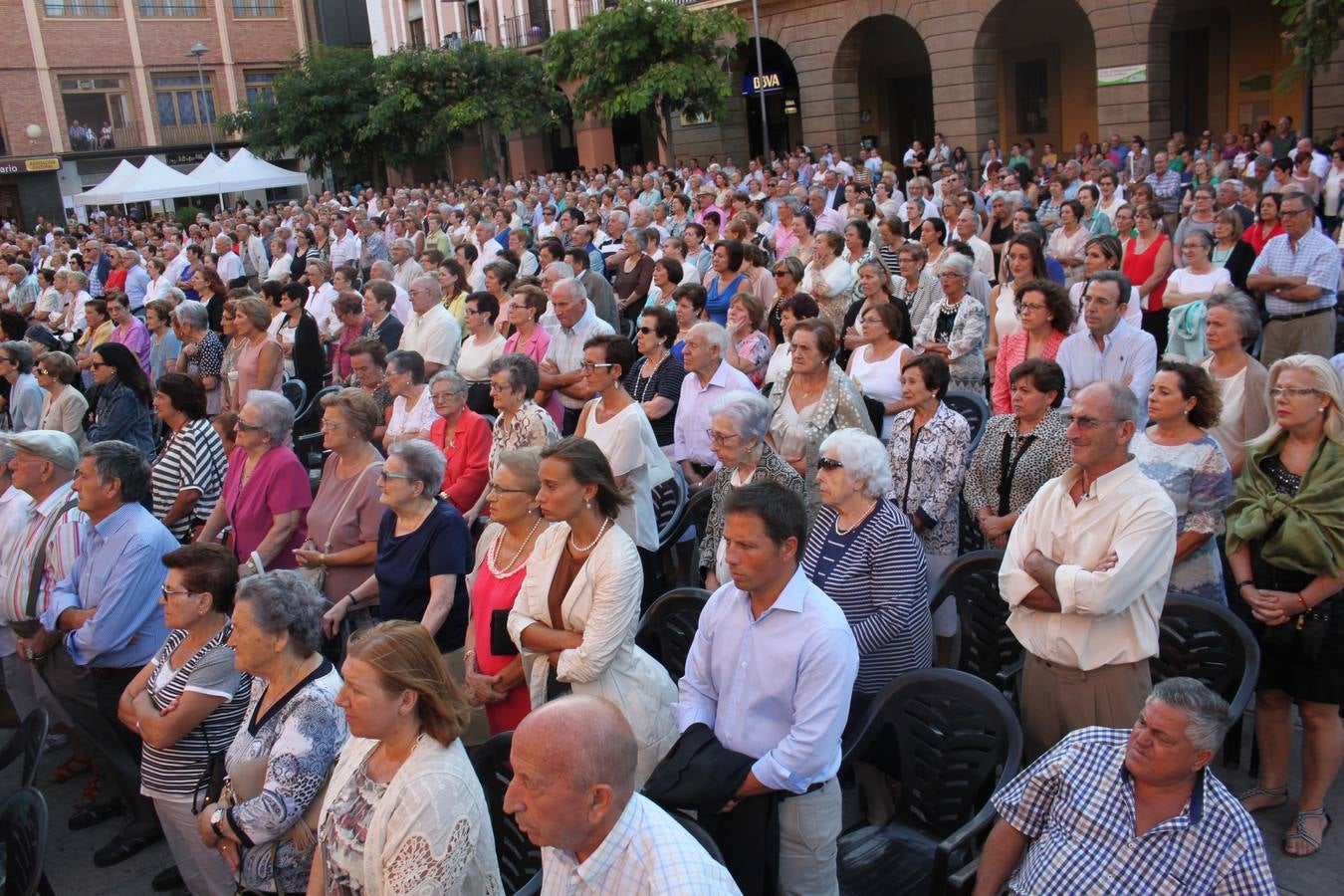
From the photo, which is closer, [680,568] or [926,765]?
[926,765]

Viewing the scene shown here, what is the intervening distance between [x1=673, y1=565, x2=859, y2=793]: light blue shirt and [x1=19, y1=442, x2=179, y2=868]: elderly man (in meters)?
2.73

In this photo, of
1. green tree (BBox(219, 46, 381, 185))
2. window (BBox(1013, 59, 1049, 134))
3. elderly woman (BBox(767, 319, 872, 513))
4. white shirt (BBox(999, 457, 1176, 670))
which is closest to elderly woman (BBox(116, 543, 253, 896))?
elderly woman (BBox(767, 319, 872, 513))

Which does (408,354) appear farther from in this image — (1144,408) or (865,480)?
(1144,408)

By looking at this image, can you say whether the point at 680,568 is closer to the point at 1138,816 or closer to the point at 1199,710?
the point at 1138,816

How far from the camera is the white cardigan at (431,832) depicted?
2.92 meters

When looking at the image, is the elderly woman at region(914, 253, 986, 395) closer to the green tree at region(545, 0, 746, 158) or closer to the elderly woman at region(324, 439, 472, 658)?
the elderly woman at region(324, 439, 472, 658)

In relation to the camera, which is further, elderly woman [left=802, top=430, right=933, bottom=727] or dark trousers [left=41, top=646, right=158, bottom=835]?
dark trousers [left=41, top=646, right=158, bottom=835]

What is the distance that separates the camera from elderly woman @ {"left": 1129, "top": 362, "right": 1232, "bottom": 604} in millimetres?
4316

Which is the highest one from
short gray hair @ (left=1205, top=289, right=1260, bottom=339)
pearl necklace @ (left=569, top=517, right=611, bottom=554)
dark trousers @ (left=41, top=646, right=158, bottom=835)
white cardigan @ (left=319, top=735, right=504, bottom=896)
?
short gray hair @ (left=1205, top=289, right=1260, bottom=339)

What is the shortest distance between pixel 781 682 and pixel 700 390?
319 centimetres

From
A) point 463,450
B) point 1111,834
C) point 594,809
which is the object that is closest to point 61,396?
point 463,450

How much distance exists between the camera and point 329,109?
114 feet

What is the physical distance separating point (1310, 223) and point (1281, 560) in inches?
195

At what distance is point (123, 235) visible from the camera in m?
24.6
